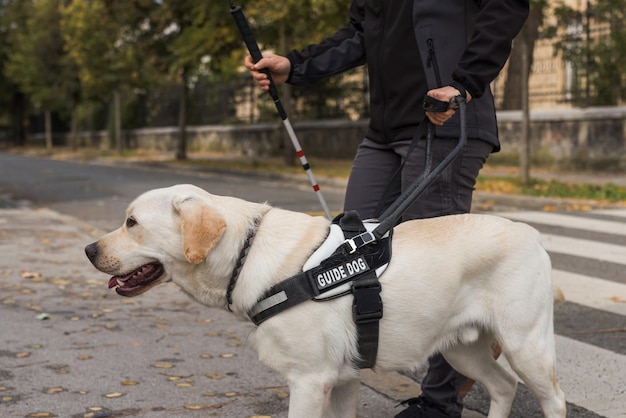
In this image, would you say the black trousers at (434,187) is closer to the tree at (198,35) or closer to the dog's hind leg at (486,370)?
the dog's hind leg at (486,370)

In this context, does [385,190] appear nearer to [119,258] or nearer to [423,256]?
[423,256]

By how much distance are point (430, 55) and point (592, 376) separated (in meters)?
1.93

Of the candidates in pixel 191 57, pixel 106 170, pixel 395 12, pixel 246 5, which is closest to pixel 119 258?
pixel 395 12

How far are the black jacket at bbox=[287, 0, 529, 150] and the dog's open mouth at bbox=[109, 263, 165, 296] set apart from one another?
126 centimetres

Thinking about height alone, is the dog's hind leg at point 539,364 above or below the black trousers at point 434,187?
below

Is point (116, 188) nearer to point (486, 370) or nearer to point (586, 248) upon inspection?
point (586, 248)

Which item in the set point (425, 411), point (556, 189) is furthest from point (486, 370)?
point (556, 189)

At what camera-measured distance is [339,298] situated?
3.21m

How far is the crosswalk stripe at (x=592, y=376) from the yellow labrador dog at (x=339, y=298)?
34.9 inches

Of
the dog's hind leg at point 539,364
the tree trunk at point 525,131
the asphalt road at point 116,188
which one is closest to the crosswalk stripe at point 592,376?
the dog's hind leg at point 539,364

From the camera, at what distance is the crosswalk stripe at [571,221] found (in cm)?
1025

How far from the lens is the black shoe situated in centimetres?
397

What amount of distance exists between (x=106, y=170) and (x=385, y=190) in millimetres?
21094

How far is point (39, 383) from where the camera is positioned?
464 centimetres
